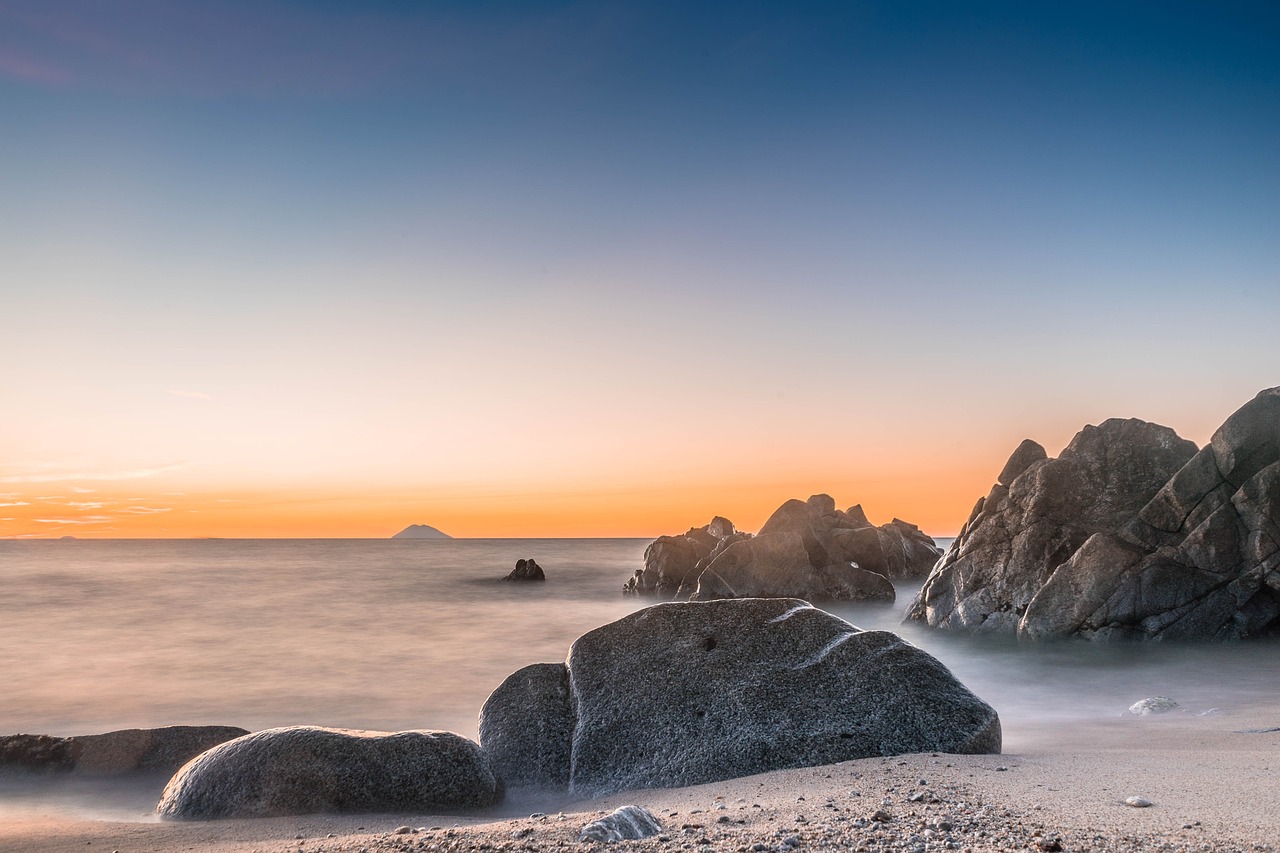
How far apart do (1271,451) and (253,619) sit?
30.3m

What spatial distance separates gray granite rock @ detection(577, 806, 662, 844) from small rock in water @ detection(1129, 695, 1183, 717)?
917cm

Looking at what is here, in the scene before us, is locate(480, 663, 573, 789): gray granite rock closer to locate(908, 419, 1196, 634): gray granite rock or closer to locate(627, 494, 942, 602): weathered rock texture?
locate(908, 419, 1196, 634): gray granite rock

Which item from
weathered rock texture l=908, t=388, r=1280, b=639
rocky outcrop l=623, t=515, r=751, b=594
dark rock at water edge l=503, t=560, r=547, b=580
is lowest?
dark rock at water edge l=503, t=560, r=547, b=580

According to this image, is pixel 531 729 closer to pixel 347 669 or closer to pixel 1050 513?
pixel 347 669

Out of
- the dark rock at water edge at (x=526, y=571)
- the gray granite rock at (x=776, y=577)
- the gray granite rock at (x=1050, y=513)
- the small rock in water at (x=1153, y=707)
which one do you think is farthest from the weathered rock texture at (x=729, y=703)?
the dark rock at water edge at (x=526, y=571)

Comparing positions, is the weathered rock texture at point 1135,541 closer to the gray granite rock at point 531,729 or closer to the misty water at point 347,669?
the misty water at point 347,669

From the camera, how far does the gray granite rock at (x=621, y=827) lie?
4734 millimetres

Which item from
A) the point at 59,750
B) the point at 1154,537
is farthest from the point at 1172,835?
the point at 1154,537

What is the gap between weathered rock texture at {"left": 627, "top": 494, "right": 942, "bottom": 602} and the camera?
3120 centimetres

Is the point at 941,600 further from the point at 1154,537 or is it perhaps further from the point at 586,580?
the point at 586,580

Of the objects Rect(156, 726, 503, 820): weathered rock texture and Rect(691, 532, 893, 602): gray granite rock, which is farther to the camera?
Rect(691, 532, 893, 602): gray granite rock

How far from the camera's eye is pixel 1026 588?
60.5 feet

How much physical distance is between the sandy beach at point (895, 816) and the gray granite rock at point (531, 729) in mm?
507

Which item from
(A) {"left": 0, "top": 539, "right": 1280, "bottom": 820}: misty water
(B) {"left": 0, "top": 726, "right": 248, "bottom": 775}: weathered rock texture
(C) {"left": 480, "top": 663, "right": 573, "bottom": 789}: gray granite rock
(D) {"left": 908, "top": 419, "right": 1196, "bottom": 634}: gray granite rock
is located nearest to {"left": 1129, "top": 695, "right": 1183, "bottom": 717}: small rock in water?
(A) {"left": 0, "top": 539, "right": 1280, "bottom": 820}: misty water
